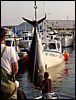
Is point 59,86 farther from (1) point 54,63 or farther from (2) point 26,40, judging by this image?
(2) point 26,40

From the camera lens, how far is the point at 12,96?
4859 mm

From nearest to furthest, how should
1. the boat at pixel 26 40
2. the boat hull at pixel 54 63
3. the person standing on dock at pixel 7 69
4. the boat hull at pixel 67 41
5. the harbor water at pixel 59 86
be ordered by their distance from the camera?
the person standing on dock at pixel 7 69
the harbor water at pixel 59 86
the boat hull at pixel 54 63
the boat at pixel 26 40
the boat hull at pixel 67 41

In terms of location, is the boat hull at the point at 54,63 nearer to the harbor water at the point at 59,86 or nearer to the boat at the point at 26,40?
the harbor water at the point at 59,86

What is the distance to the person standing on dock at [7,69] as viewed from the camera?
15.7 feet

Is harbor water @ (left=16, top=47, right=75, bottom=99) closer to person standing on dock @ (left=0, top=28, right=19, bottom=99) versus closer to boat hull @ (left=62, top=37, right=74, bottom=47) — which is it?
person standing on dock @ (left=0, top=28, right=19, bottom=99)

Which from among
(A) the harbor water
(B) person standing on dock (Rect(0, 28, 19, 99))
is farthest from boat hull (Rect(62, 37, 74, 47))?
(B) person standing on dock (Rect(0, 28, 19, 99))

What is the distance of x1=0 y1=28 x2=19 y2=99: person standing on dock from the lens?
4.78m

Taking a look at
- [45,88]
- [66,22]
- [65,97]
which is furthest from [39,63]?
[66,22]

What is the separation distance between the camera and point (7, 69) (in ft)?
15.9

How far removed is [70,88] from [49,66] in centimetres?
949

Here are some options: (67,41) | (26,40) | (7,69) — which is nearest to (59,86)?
(7,69)

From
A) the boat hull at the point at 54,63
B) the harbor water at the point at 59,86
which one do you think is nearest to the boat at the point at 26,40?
the boat hull at the point at 54,63

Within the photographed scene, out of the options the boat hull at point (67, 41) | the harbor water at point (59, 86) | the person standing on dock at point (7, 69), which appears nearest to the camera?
the person standing on dock at point (7, 69)

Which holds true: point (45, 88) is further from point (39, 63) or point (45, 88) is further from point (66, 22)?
point (66, 22)
